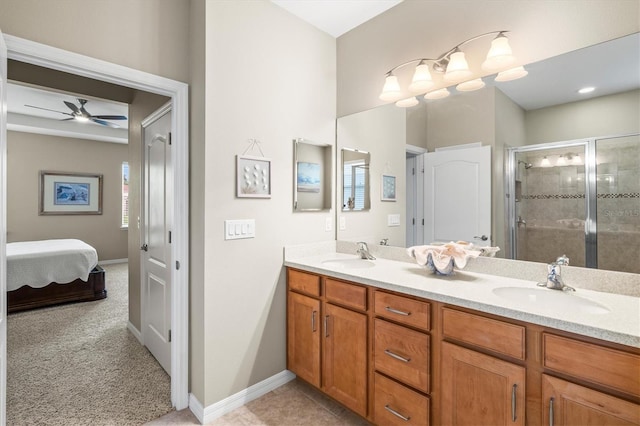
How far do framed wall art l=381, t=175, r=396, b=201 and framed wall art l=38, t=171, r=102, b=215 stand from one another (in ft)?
21.5

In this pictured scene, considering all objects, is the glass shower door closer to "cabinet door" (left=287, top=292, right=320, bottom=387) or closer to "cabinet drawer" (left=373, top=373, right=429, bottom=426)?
"cabinet drawer" (left=373, top=373, right=429, bottom=426)

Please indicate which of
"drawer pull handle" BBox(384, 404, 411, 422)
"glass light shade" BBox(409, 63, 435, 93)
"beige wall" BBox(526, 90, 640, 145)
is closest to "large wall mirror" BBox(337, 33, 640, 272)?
"beige wall" BBox(526, 90, 640, 145)

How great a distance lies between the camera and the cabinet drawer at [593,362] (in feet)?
3.32

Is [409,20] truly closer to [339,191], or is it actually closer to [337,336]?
[339,191]

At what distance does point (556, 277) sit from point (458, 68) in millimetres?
1256

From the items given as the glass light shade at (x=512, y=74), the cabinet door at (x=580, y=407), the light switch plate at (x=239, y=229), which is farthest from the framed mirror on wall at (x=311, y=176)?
the cabinet door at (x=580, y=407)

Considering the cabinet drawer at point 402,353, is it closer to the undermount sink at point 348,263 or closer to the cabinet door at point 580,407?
the cabinet door at point 580,407

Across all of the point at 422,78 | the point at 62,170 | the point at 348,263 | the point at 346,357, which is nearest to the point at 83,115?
the point at 62,170

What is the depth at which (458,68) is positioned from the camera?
74.6 inches

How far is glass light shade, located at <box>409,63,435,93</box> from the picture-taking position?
6.76 ft

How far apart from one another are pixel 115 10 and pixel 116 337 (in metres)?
2.82

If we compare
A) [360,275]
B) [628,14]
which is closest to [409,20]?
[628,14]

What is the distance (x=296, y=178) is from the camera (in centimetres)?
238

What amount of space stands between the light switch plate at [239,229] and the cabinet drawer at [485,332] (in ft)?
4.11
